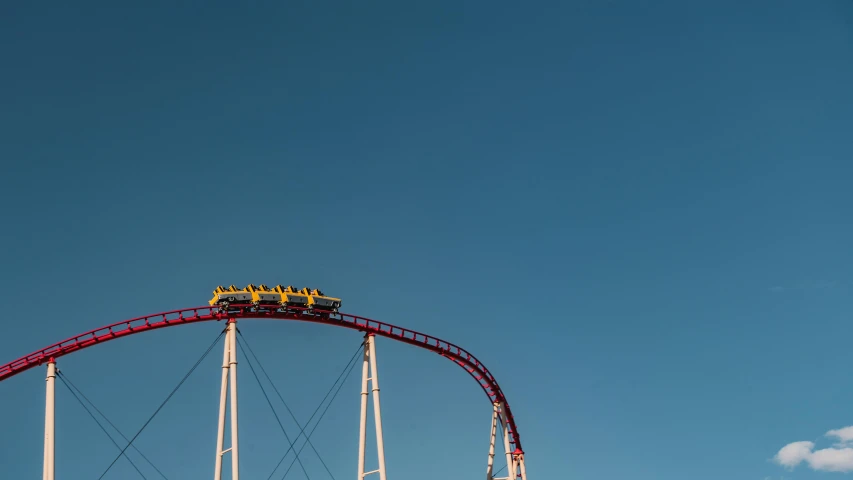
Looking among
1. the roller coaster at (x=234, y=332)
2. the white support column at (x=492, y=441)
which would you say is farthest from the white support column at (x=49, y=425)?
the white support column at (x=492, y=441)

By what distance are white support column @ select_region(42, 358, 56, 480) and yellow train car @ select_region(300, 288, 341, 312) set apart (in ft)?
42.3

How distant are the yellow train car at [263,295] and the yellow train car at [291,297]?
217 millimetres

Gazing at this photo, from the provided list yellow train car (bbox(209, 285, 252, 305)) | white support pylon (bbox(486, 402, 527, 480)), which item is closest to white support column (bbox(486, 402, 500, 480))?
white support pylon (bbox(486, 402, 527, 480))

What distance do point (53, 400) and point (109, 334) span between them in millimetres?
4269

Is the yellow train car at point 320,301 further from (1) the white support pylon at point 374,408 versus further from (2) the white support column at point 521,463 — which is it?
(2) the white support column at point 521,463

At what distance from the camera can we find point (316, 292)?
5266 cm

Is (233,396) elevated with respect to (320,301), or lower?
lower

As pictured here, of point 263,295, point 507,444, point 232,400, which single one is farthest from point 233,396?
point 507,444

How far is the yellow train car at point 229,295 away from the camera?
5025 cm

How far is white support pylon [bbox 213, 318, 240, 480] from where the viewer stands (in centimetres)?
4616

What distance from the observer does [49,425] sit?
4503 centimetres

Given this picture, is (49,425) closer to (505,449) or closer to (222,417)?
→ (222,417)

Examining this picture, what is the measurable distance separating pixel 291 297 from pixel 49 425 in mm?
13246

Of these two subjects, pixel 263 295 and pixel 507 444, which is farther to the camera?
pixel 507 444
